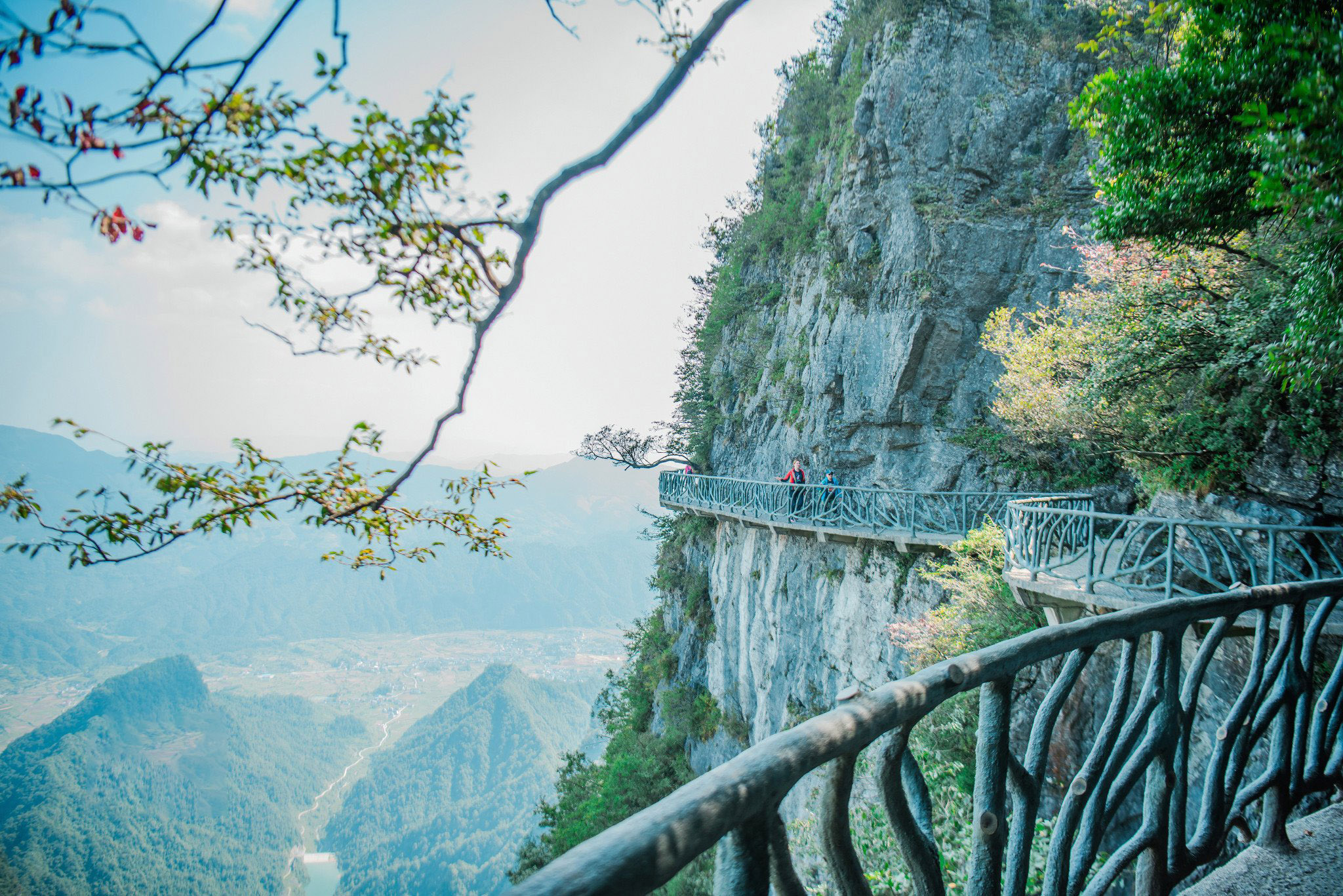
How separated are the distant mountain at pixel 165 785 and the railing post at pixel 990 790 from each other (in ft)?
275

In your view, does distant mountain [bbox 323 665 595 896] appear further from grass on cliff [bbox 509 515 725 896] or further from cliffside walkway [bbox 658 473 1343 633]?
cliffside walkway [bbox 658 473 1343 633]

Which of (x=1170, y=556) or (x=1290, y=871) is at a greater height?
(x=1170, y=556)

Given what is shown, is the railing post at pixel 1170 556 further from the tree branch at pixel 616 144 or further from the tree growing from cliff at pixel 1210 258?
the tree branch at pixel 616 144

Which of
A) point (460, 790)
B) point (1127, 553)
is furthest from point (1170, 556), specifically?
point (460, 790)

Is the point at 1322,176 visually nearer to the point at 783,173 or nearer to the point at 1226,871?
the point at 1226,871

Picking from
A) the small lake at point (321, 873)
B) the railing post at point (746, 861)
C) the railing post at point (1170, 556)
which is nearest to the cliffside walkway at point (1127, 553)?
the railing post at point (1170, 556)

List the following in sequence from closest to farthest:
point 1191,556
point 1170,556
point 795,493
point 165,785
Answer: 1. point 1170,556
2. point 1191,556
3. point 795,493
4. point 165,785

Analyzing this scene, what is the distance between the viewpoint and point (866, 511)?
38.4 ft

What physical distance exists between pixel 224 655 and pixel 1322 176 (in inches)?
9404

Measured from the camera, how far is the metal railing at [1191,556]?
14.8ft

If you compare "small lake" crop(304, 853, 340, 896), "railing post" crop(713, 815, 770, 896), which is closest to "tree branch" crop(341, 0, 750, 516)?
"railing post" crop(713, 815, 770, 896)

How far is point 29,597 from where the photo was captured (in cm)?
18462

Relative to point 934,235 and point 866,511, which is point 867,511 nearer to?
point 866,511

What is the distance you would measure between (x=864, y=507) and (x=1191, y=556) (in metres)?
6.12
